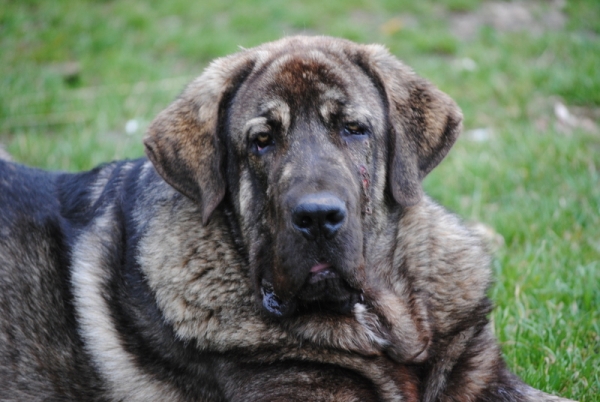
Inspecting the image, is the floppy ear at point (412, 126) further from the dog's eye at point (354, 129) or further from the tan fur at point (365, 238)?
the dog's eye at point (354, 129)

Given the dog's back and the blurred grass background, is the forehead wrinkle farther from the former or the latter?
the blurred grass background

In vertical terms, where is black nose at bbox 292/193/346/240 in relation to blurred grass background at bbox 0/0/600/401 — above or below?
above

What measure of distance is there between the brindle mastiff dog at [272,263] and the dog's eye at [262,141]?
0.01m

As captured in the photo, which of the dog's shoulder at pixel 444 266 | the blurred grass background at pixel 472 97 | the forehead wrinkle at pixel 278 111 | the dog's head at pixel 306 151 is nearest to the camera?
the dog's head at pixel 306 151

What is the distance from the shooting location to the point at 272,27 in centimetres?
950

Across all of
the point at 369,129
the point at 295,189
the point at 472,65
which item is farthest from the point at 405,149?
the point at 472,65

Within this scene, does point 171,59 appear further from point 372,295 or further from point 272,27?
point 372,295

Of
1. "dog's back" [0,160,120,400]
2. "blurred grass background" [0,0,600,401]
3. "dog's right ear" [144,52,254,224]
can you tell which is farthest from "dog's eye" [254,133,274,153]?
"blurred grass background" [0,0,600,401]

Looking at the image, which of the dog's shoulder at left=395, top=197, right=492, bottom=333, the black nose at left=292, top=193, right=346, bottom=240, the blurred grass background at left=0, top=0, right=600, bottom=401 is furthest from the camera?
the blurred grass background at left=0, top=0, right=600, bottom=401

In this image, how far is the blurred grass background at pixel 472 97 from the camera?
14.7 feet

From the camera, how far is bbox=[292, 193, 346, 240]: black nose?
3.06 metres

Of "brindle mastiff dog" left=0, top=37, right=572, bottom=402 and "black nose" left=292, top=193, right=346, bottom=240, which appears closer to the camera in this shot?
"black nose" left=292, top=193, right=346, bottom=240

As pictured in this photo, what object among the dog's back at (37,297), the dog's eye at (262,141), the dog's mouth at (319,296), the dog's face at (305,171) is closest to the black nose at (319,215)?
the dog's face at (305,171)

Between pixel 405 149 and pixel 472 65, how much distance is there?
5061 millimetres
